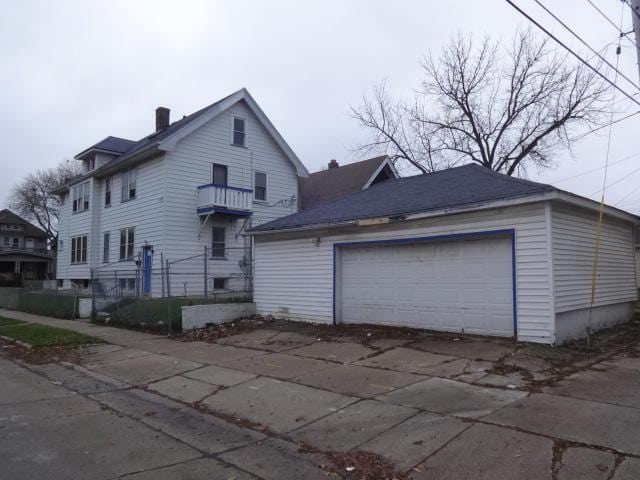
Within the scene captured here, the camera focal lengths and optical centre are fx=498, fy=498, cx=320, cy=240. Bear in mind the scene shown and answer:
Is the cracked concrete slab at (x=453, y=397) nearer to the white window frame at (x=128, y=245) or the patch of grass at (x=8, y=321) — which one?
the patch of grass at (x=8, y=321)

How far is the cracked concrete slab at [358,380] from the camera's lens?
7246mm

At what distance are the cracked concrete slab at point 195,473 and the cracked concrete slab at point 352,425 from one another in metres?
1.01

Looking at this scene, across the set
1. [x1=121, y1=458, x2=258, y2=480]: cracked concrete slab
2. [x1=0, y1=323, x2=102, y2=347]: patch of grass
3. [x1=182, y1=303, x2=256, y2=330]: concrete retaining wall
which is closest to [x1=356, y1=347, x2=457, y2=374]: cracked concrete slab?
[x1=121, y1=458, x2=258, y2=480]: cracked concrete slab

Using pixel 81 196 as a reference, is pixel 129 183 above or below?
above

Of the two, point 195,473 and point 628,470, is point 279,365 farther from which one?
point 628,470

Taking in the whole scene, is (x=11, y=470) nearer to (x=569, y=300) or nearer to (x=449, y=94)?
(x=569, y=300)

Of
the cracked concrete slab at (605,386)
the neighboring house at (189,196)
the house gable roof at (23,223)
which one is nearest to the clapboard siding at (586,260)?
the cracked concrete slab at (605,386)

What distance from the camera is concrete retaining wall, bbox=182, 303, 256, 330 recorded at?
14016 millimetres

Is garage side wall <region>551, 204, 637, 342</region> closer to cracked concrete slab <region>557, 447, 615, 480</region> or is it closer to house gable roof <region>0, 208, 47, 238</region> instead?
cracked concrete slab <region>557, 447, 615, 480</region>

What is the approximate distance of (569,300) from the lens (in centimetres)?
995

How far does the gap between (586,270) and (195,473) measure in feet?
31.2

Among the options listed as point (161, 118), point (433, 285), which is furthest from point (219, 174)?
point (433, 285)

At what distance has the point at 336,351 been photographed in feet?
33.4

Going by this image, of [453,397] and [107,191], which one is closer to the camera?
[453,397]
